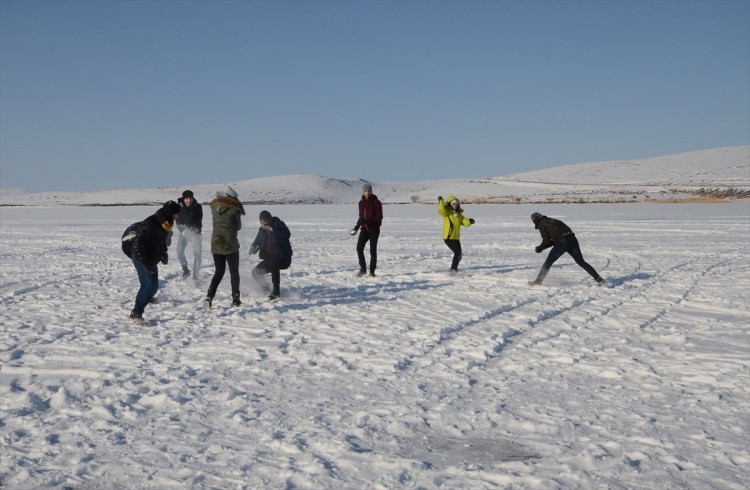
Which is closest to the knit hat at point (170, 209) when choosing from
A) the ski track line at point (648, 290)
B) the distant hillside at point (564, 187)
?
the ski track line at point (648, 290)

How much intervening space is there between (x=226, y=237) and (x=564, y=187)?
300 feet

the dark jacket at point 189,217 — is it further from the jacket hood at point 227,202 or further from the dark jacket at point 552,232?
the dark jacket at point 552,232

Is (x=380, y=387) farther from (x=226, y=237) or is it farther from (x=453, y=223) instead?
(x=453, y=223)

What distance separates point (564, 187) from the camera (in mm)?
96500

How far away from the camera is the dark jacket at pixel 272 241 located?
10.4m

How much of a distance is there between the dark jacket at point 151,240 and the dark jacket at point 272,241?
2.11 metres

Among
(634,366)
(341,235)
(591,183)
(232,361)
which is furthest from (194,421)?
(591,183)

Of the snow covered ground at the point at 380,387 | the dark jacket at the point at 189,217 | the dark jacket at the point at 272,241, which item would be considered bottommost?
the snow covered ground at the point at 380,387

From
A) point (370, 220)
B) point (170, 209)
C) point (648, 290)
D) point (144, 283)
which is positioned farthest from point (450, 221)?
point (144, 283)

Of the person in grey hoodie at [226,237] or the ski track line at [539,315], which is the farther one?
the person in grey hoodie at [226,237]

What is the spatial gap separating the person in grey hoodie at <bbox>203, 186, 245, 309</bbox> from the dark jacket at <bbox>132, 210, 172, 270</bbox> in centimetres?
113

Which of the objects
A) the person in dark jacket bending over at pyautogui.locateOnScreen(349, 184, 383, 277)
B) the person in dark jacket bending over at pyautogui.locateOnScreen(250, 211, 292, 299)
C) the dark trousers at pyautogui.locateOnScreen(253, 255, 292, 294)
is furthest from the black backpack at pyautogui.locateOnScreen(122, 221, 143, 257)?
the person in dark jacket bending over at pyautogui.locateOnScreen(349, 184, 383, 277)

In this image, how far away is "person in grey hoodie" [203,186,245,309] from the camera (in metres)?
9.59

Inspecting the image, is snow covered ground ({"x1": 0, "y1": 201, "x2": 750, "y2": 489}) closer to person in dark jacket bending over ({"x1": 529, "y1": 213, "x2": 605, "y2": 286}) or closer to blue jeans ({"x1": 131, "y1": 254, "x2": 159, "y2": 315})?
blue jeans ({"x1": 131, "y1": 254, "x2": 159, "y2": 315})
